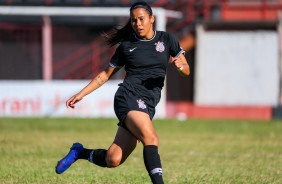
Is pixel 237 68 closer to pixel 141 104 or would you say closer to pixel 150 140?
pixel 141 104

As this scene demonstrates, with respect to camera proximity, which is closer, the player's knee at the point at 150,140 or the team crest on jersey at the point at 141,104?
the player's knee at the point at 150,140

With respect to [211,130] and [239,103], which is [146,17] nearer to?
[211,130]

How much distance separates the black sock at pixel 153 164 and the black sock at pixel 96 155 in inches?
34.9

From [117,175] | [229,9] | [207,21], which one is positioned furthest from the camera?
[229,9]

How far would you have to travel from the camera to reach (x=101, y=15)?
80.6 feet

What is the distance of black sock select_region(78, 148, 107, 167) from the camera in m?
8.19

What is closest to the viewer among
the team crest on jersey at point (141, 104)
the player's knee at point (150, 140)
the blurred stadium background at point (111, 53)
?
the player's knee at point (150, 140)

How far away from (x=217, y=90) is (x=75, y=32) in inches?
210

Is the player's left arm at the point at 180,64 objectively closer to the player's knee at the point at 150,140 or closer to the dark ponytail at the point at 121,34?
the dark ponytail at the point at 121,34

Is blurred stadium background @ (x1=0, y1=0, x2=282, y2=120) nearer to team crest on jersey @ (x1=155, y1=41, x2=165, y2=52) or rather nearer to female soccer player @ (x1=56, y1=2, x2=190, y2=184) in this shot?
female soccer player @ (x1=56, y1=2, x2=190, y2=184)

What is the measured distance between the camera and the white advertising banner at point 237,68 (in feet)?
86.3

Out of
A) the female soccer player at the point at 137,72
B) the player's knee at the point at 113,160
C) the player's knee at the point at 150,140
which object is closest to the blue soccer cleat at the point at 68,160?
the female soccer player at the point at 137,72

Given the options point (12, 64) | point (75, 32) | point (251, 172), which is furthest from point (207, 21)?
point (251, 172)

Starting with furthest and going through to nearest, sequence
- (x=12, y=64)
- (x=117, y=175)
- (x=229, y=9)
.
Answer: (x=229, y=9) < (x=12, y=64) < (x=117, y=175)
